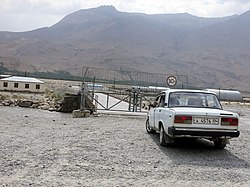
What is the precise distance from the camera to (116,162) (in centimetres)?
893

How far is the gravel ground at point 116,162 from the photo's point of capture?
738 cm

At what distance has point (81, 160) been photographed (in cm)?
898

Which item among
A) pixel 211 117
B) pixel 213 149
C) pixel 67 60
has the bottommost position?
pixel 213 149

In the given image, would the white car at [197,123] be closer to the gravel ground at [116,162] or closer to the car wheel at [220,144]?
the car wheel at [220,144]

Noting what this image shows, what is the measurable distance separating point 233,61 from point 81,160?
198051 millimetres

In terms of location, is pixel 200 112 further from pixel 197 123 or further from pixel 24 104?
pixel 24 104

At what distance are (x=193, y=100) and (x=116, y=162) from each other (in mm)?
3812

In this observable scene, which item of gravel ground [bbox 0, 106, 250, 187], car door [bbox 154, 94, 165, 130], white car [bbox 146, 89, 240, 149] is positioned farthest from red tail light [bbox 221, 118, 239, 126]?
car door [bbox 154, 94, 165, 130]

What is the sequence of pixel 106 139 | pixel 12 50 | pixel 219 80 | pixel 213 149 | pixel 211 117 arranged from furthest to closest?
pixel 12 50 < pixel 219 80 < pixel 106 139 < pixel 213 149 < pixel 211 117

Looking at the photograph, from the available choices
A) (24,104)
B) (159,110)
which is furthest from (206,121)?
(24,104)

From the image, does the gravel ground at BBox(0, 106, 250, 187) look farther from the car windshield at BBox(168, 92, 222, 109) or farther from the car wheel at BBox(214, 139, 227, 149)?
the car windshield at BBox(168, 92, 222, 109)

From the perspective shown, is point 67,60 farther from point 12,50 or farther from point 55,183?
point 55,183

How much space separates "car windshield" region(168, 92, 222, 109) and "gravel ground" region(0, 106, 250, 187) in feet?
4.01

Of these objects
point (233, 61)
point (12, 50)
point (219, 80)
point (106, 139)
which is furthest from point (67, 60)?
point (106, 139)
